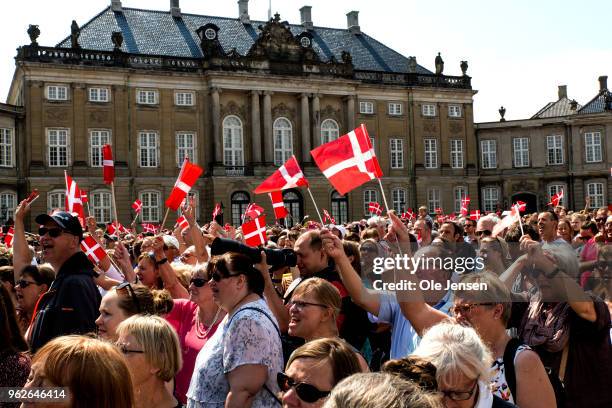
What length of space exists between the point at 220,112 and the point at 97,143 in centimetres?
807

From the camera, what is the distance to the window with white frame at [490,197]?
182ft

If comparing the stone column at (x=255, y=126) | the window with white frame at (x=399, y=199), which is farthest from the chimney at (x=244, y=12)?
the window with white frame at (x=399, y=199)

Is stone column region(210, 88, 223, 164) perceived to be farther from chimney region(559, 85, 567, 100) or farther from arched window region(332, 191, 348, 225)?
chimney region(559, 85, 567, 100)

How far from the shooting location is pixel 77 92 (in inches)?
1644

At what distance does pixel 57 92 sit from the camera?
41.3 metres

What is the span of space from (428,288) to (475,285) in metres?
1.27

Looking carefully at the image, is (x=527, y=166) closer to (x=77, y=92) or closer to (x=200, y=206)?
(x=200, y=206)

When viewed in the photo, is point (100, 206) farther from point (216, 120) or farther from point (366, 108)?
point (366, 108)

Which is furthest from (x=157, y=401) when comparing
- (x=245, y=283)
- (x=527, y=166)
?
(x=527, y=166)

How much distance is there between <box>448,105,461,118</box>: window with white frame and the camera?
2120 inches

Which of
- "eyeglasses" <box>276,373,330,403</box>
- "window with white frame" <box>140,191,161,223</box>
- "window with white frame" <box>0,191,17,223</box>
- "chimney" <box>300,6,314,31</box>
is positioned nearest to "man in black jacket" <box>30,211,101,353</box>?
"eyeglasses" <box>276,373,330,403</box>

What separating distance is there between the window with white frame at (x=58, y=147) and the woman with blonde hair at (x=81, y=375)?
4120 centimetres

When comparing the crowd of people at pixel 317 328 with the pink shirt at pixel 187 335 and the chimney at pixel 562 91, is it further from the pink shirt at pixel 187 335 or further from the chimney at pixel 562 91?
the chimney at pixel 562 91

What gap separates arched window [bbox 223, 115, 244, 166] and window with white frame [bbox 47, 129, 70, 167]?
9.94m
